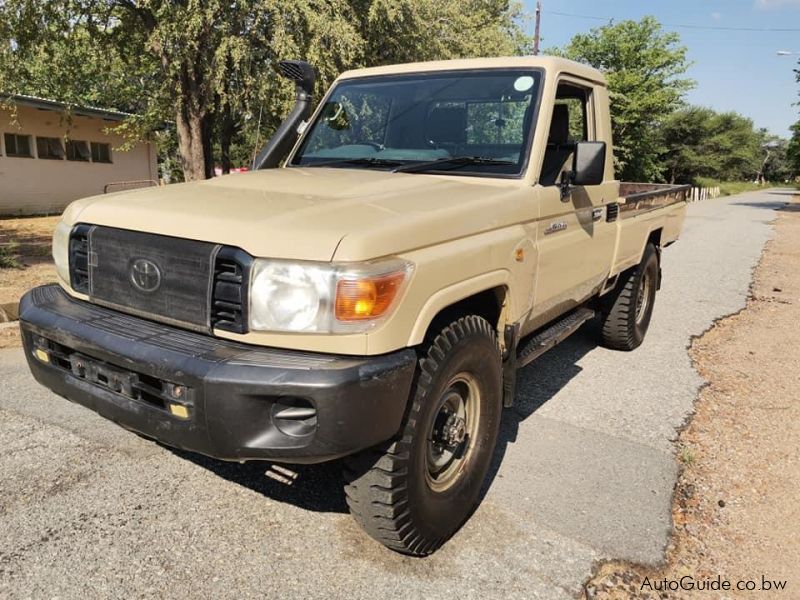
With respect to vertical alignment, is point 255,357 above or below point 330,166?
below

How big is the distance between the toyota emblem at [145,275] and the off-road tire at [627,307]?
3.98 meters

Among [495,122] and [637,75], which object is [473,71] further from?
[637,75]

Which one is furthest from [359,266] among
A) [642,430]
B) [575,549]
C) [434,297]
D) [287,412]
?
[642,430]

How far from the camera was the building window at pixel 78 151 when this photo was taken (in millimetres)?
19648

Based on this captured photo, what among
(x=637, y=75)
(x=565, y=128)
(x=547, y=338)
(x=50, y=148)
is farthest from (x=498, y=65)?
(x=637, y=75)

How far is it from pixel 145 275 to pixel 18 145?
19155 mm

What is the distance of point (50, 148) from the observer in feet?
62.4

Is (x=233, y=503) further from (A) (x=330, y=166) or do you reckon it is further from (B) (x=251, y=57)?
(B) (x=251, y=57)

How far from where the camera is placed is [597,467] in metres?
3.48

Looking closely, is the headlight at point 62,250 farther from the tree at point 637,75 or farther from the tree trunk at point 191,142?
the tree at point 637,75

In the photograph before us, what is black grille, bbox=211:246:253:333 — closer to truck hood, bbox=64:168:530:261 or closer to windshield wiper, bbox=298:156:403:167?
truck hood, bbox=64:168:530:261

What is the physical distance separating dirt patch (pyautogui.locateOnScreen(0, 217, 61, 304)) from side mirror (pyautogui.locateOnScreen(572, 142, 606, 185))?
5.12m

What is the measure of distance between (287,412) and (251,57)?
10617 millimetres

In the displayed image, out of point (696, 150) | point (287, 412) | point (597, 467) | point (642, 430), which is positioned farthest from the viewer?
point (696, 150)
